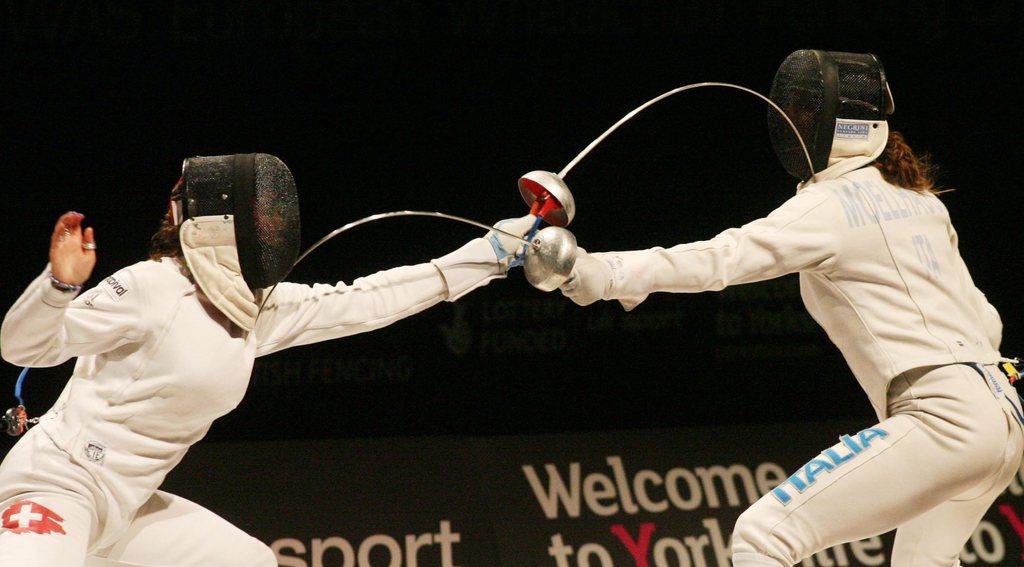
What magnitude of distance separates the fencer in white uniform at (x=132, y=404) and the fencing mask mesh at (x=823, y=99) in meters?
1.17

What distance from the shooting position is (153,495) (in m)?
2.18

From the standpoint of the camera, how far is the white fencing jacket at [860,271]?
83.3 inches

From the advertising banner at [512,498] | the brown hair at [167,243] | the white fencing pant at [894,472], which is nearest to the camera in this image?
the white fencing pant at [894,472]

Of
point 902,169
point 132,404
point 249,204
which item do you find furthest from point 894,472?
point 132,404

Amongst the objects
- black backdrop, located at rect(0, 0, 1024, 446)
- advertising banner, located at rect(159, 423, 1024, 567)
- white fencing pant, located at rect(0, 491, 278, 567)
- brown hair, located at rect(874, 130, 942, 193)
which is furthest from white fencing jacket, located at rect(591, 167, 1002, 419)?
black backdrop, located at rect(0, 0, 1024, 446)

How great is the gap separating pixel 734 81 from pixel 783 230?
5.33 feet

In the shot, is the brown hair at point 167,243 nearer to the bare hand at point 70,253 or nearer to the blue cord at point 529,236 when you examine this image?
the bare hand at point 70,253

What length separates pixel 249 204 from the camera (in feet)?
6.81

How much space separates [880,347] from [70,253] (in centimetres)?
148

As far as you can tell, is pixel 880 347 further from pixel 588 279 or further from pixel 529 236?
pixel 529 236

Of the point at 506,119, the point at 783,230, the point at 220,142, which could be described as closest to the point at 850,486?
the point at 783,230

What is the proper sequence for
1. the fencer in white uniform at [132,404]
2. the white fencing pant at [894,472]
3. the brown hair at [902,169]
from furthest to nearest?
the brown hair at [902,169] < the white fencing pant at [894,472] < the fencer in white uniform at [132,404]

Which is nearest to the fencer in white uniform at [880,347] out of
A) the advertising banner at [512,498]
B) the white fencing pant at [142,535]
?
the white fencing pant at [142,535]

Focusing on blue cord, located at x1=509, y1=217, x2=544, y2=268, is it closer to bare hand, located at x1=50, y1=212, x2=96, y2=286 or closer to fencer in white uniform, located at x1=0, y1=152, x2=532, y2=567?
fencer in white uniform, located at x1=0, y1=152, x2=532, y2=567
